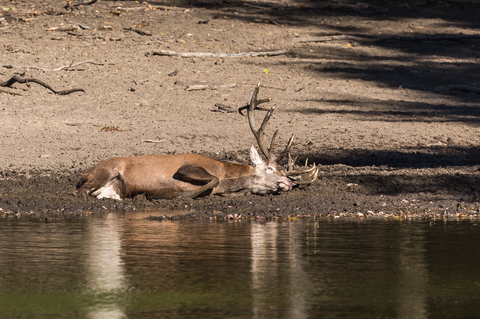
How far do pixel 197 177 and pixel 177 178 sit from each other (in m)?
0.37

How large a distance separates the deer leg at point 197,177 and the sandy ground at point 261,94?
25cm

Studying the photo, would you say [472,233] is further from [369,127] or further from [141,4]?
[141,4]

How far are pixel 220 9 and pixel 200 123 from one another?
11.5m

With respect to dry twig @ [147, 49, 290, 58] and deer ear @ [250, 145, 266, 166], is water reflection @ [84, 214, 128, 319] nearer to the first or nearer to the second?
deer ear @ [250, 145, 266, 166]

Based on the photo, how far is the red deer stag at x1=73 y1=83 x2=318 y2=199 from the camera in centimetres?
1242

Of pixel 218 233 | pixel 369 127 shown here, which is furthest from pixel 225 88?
pixel 218 233

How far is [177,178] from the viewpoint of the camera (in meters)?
12.6

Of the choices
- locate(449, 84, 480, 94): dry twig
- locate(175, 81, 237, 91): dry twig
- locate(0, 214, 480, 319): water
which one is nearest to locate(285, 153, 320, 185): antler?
locate(0, 214, 480, 319): water

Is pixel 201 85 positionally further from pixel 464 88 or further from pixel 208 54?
pixel 464 88

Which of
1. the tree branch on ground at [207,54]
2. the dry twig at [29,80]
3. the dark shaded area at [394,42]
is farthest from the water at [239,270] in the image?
the tree branch on ground at [207,54]

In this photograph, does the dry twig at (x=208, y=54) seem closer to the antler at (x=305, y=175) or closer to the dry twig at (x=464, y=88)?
the dry twig at (x=464, y=88)

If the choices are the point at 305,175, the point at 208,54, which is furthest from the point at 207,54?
the point at 305,175

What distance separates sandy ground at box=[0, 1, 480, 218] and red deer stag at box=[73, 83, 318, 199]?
0.28m

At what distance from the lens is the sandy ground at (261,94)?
12828mm
